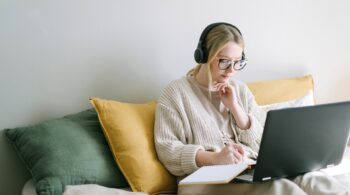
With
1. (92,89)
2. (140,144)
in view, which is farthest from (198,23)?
(140,144)

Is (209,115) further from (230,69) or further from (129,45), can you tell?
(129,45)

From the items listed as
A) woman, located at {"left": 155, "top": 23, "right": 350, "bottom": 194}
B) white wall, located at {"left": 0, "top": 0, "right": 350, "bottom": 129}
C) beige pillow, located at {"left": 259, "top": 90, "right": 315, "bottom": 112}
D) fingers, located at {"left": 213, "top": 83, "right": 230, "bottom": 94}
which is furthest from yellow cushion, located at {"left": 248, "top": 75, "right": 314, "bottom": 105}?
fingers, located at {"left": 213, "top": 83, "right": 230, "bottom": 94}

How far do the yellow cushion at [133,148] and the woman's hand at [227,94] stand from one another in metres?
0.30

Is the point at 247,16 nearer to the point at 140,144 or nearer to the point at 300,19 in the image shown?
the point at 300,19

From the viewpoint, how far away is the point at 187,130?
5.48 feet

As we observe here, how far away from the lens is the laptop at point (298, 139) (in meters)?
1.34

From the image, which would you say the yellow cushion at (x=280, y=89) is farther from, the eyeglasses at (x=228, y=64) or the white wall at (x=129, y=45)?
the eyeglasses at (x=228, y=64)

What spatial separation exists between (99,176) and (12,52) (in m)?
0.55

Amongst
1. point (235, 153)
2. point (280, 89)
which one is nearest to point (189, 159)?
point (235, 153)

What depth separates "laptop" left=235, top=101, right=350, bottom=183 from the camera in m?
1.34

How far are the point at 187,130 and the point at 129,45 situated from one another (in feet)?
1.65

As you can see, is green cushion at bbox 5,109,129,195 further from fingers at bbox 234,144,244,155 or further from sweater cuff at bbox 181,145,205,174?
fingers at bbox 234,144,244,155

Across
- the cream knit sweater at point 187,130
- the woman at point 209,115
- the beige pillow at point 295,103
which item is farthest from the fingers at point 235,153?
the beige pillow at point 295,103

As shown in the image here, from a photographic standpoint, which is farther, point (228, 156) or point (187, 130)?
point (187, 130)
